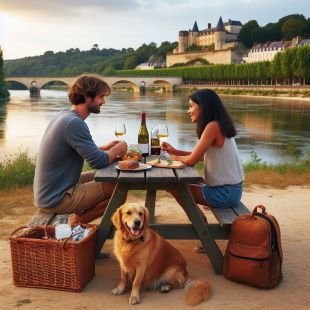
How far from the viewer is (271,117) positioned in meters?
25.3

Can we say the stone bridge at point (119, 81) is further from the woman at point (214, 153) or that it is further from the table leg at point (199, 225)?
the table leg at point (199, 225)

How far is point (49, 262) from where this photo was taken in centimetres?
304

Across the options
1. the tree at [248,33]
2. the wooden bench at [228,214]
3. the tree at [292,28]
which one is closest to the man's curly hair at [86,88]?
the wooden bench at [228,214]

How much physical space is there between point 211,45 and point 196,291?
97.6 m

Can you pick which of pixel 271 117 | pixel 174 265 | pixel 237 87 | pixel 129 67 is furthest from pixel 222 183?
pixel 129 67

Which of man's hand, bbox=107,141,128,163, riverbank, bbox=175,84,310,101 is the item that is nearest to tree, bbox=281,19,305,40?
riverbank, bbox=175,84,310,101

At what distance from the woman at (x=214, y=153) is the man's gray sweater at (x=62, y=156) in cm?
68

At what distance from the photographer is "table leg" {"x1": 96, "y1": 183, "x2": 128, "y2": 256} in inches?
127

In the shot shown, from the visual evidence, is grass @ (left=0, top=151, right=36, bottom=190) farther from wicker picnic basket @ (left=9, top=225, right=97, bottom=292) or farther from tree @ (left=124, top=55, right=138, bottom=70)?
tree @ (left=124, top=55, right=138, bottom=70)

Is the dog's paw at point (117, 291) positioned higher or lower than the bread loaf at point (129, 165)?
lower

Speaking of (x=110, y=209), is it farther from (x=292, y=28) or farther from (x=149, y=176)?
(x=292, y=28)

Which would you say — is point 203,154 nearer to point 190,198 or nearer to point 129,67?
point 190,198

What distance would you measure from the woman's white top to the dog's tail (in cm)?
72

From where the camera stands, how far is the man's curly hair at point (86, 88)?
328 centimetres
